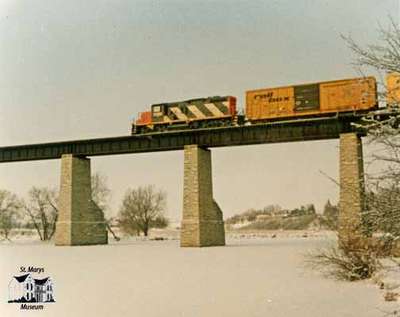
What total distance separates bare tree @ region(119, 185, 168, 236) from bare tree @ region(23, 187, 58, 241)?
712 inches

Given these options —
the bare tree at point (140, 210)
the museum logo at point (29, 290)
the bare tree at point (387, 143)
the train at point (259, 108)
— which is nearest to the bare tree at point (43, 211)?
the train at point (259, 108)

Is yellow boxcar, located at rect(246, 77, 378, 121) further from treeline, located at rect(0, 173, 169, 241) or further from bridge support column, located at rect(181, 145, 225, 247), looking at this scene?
treeline, located at rect(0, 173, 169, 241)

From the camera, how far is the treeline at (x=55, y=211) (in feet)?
123

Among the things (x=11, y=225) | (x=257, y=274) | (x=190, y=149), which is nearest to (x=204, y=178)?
(x=190, y=149)

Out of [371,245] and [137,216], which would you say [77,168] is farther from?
[371,245]

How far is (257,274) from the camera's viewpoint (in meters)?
18.1

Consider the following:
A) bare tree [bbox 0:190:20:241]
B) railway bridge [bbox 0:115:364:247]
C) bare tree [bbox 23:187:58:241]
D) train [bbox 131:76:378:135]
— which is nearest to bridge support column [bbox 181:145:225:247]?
railway bridge [bbox 0:115:364:247]

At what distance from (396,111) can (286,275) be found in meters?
10.6

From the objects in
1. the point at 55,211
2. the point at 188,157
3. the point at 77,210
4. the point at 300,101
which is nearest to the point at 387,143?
the point at 300,101

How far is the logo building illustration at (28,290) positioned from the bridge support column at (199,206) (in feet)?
86.6

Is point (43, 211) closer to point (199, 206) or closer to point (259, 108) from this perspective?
point (199, 206)

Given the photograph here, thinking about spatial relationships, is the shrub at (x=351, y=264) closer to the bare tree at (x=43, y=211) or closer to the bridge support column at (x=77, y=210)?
the bare tree at (x=43, y=211)

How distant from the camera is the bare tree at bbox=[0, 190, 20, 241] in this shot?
31955 millimetres

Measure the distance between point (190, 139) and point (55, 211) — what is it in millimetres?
17660
